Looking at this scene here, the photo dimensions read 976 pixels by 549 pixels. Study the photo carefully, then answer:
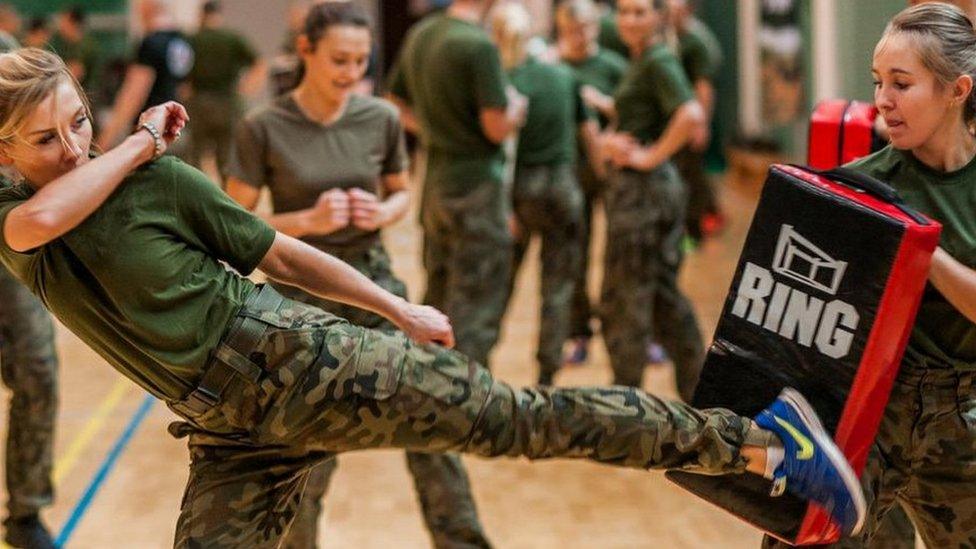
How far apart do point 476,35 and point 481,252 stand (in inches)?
33.2

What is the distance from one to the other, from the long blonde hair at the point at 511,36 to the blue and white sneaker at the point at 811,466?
3417mm

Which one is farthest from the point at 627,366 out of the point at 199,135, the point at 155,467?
the point at 199,135

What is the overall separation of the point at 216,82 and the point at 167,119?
7638mm

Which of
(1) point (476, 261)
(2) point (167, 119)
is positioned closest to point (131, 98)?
(1) point (476, 261)

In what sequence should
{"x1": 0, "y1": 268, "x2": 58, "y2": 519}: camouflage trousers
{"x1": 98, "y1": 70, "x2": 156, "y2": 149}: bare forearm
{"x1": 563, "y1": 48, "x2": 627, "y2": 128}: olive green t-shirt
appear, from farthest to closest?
{"x1": 98, "y1": 70, "x2": 156, "y2": 149}: bare forearm → {"x1": 563, "y1": 48, "x2": 627, "y2": 128}: olive green t-shirt → {"x1": 0, "y1": 268, "x2": 58, "y2": 519}: camouflage trousers

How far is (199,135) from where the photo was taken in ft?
33.0

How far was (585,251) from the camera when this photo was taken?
652 cm

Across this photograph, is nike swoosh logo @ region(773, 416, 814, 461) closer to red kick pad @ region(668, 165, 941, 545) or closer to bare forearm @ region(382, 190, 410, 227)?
red kick pad @ region(668, 165, 941, 545)

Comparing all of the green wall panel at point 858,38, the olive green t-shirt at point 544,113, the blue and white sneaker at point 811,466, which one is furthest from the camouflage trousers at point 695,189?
the blue and white sneaker at point 811,466

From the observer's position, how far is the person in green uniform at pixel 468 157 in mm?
4941

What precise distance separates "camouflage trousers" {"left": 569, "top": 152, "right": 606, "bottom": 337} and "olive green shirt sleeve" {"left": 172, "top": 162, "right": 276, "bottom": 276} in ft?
13.0

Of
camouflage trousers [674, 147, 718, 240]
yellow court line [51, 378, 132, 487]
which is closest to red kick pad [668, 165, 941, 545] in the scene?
yellow court line [51, 378, 132, 487]

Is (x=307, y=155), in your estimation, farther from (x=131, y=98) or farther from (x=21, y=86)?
(x=131, y=98)

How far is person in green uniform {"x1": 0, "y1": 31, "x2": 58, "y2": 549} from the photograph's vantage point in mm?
3977
